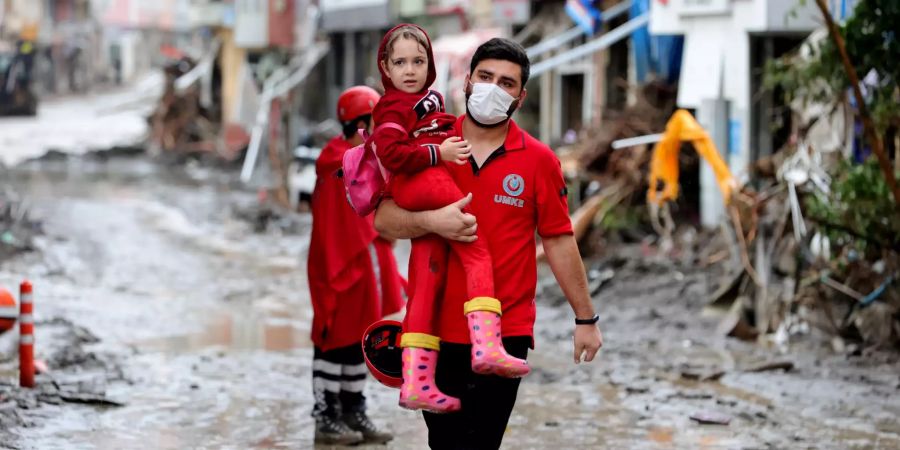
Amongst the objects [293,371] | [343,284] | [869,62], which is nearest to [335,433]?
[343,284]

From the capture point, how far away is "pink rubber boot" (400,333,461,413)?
17.3ft

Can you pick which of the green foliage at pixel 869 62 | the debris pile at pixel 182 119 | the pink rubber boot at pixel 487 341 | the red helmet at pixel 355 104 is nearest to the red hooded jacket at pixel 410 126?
the pink rubber boot at pixel 487 341

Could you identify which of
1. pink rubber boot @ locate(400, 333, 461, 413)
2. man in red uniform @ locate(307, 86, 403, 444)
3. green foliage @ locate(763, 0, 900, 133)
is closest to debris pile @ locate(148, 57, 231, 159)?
green foliage @ locate(763, 0, 900, 133)

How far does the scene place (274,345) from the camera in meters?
12.1

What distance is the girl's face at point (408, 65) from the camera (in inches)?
219

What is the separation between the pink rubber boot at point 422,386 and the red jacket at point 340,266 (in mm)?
2816

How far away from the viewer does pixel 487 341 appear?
5.13 m

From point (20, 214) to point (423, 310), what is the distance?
1679 cm

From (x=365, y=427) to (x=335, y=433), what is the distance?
0.20m

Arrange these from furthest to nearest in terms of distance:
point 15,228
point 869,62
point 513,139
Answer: point 15,228 < point 869,62 < point 513,139

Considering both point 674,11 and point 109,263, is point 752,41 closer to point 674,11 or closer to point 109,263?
point 674,11

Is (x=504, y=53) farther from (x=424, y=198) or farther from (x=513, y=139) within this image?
(x=424, y=198)

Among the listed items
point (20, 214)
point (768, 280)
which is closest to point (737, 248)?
point (768, 280)

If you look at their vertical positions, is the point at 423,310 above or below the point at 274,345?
above
